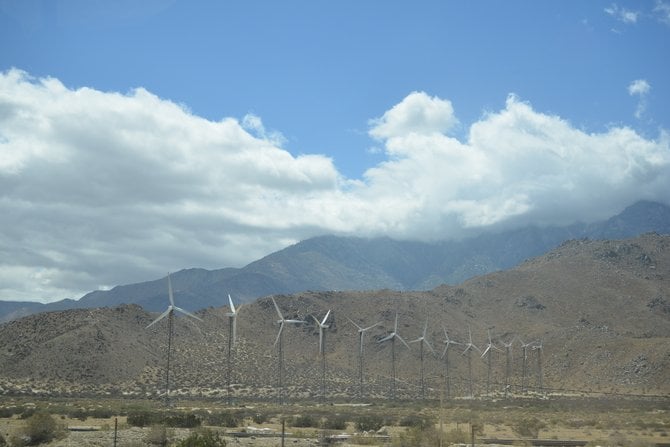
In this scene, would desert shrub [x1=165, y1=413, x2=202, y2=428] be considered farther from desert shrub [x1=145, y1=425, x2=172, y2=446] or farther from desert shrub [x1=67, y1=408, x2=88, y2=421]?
desert shrub [x1=67, y1=408, x2=88, y2=421]

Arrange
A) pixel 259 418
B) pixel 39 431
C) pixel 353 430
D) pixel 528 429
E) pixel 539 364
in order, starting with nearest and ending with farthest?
pixel 39 431 → pixel 528 429 → pixel 353 430 → pixel 259 418 → pixel 539 364

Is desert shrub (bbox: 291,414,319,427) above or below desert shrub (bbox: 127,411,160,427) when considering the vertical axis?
below

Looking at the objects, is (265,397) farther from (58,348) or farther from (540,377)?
(540,377)

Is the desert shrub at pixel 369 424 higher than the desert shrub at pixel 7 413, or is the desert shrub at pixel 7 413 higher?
the desert shrub at pixel 7 413

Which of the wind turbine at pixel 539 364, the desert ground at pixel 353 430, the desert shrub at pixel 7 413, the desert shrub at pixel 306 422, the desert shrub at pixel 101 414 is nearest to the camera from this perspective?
the desert ground at pixel 353 430

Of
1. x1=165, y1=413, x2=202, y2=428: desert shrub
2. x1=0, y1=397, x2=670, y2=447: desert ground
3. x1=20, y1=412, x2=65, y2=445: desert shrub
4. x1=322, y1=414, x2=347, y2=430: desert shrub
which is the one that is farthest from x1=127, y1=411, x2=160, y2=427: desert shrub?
x1=322, y1=414, x2=347, y2=430: desert shrub

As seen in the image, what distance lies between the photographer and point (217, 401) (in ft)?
325

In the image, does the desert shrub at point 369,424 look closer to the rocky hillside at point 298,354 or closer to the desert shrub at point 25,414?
the desert shrub at point 25,414

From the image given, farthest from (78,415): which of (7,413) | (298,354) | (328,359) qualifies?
(328,359)

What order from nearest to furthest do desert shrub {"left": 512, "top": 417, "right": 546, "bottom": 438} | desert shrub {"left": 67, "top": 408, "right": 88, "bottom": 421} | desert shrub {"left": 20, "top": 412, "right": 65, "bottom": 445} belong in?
desert shrub {"left": 20, "top": 412, "right": 65, "bottom": 445}, desert shrub {"left": 512, "top": 417, "right": 546, "bottom": 438}, desert shrub {"left": 67, "top": 408, "right": 88, "bottom": 421}

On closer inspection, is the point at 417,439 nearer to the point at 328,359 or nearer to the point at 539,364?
the point at 539,364

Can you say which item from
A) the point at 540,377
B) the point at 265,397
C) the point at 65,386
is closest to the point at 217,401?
the point at 265,397

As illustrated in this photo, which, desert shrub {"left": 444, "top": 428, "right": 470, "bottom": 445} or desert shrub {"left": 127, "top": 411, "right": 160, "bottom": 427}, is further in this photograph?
desert shrub {"left": 127, "top": 411, "right": 160, "bottom": 427}

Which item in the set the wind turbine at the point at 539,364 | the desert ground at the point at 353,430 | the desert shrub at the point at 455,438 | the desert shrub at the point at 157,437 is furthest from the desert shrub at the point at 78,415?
the wind turbine at the point at 539,364
